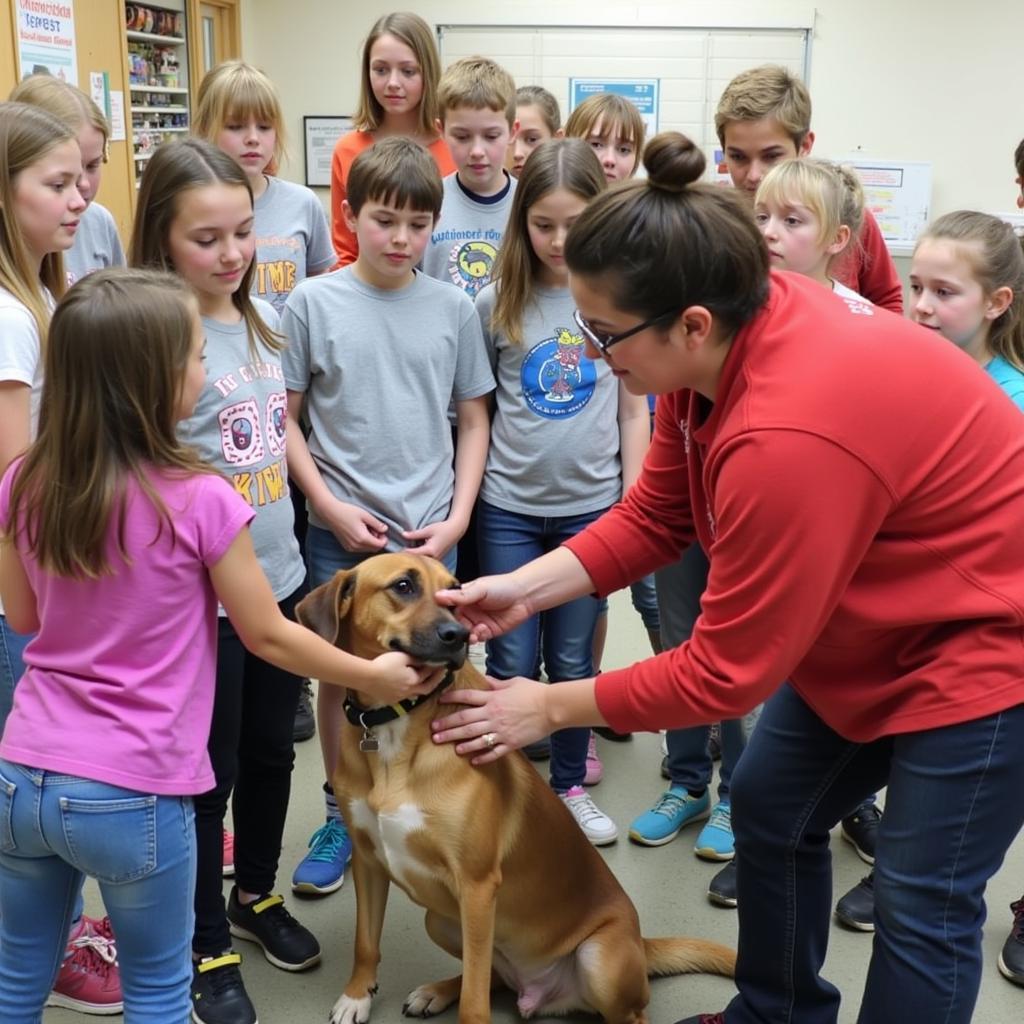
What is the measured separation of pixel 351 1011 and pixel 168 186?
1.58m

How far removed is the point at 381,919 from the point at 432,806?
0.37 metres

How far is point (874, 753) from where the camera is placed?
1730mm

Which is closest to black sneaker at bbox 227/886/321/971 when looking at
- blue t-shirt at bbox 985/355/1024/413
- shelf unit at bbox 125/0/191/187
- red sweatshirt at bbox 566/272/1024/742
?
red sweatshirt at bbox 566/272/1024/742

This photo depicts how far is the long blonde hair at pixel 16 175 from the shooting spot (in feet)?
6.20

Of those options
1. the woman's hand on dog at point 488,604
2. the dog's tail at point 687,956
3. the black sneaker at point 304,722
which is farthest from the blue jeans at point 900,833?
the black sneaker at point 304,722

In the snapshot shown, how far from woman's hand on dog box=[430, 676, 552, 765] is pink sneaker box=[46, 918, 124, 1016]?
Answer: 816 mm

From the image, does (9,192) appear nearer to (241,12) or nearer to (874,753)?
(874,753)

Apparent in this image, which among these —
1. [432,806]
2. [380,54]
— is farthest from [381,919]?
[380,54]

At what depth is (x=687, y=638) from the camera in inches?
106

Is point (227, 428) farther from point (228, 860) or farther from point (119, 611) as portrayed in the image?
point (228, 860)

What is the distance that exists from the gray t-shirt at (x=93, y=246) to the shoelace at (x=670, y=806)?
1.87m

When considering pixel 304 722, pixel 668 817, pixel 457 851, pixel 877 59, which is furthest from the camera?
pixel 877 59

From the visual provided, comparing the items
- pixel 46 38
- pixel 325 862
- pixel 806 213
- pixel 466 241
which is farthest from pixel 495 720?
pixel 46 38

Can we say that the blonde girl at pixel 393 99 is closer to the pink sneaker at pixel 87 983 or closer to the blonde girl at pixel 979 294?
the blonde girl at pixel 979 294
